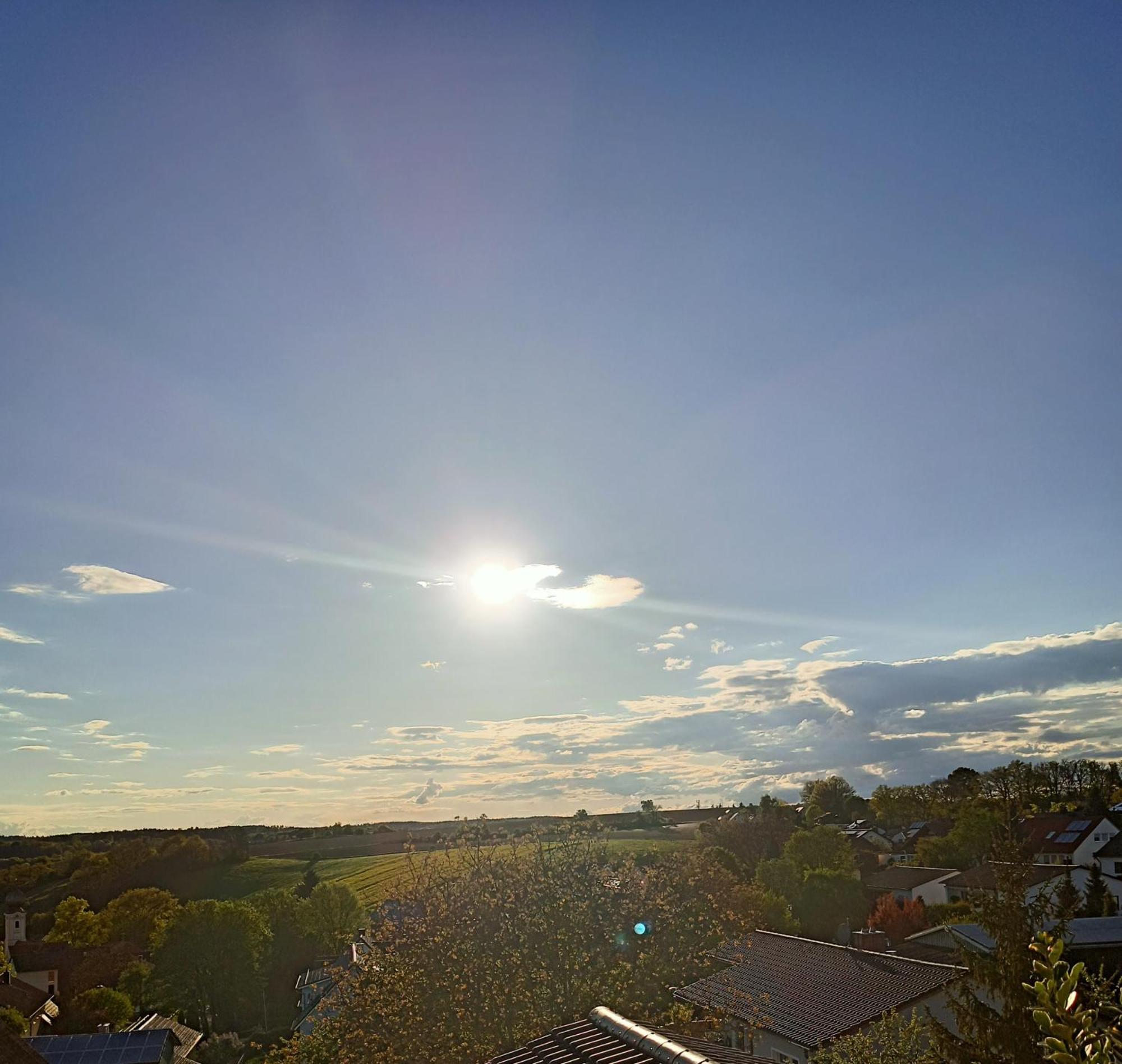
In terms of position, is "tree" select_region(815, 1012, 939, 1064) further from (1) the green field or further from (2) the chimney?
(1) the green field

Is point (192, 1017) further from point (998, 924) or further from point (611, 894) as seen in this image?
point (998, 924)

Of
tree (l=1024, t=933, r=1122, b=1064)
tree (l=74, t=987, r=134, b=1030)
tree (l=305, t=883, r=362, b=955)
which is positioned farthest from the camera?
tree (l=305, t=883, r=362, b=955)

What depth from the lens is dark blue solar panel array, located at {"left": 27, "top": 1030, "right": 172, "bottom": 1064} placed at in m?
40.5

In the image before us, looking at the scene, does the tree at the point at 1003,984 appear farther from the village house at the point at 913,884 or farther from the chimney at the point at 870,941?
the village house at the point at 913,884

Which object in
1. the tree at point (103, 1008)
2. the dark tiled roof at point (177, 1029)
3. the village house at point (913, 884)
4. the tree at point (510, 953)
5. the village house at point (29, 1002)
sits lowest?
the dark tiled roof at point (177, 1029)

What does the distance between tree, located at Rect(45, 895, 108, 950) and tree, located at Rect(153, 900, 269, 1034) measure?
14626mm

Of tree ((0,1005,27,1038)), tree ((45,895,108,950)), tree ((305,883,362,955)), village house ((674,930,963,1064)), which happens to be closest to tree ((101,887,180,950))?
tree ((45,895,108,950))

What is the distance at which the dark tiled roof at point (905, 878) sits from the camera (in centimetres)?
7244

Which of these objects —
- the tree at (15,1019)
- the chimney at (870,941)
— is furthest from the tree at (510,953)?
the tree at (15,1019)

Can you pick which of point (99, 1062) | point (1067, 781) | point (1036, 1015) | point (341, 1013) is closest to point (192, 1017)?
point (99, 1062)

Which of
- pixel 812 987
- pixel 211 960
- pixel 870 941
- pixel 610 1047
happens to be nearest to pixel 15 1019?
pixel 211 960

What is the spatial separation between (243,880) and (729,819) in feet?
200

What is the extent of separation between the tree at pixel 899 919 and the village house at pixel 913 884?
4.31m

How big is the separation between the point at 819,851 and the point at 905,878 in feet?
31.0
